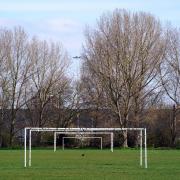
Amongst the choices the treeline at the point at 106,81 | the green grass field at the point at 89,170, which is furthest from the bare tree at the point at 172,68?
the green grass field at the point at 89,170

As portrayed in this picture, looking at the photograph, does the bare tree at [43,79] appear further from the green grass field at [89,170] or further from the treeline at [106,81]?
the green grass field at [89,170]

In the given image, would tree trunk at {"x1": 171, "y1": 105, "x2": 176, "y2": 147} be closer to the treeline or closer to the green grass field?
the treeline

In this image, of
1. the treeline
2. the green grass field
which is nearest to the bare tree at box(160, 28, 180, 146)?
the treeline

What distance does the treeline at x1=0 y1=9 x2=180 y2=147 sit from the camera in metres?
71.4

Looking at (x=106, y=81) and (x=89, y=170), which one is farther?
(x=106, y=81)

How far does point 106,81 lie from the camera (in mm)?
71062

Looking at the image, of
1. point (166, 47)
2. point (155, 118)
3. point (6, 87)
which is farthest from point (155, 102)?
point (6, 87)

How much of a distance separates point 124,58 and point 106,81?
12.1 ft

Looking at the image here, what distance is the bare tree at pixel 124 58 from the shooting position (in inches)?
2790

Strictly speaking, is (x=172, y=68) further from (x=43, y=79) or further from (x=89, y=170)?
(x=89, y=170)

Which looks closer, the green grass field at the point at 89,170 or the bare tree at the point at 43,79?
the green grass field at the point at 89,170

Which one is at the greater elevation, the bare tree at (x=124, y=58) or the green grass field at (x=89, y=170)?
the bare tree at (x=124, y=58)

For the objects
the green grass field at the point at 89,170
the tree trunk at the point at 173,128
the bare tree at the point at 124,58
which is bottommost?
the green grass field at the point at 89,170

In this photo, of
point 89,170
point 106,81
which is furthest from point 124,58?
point 89,170
